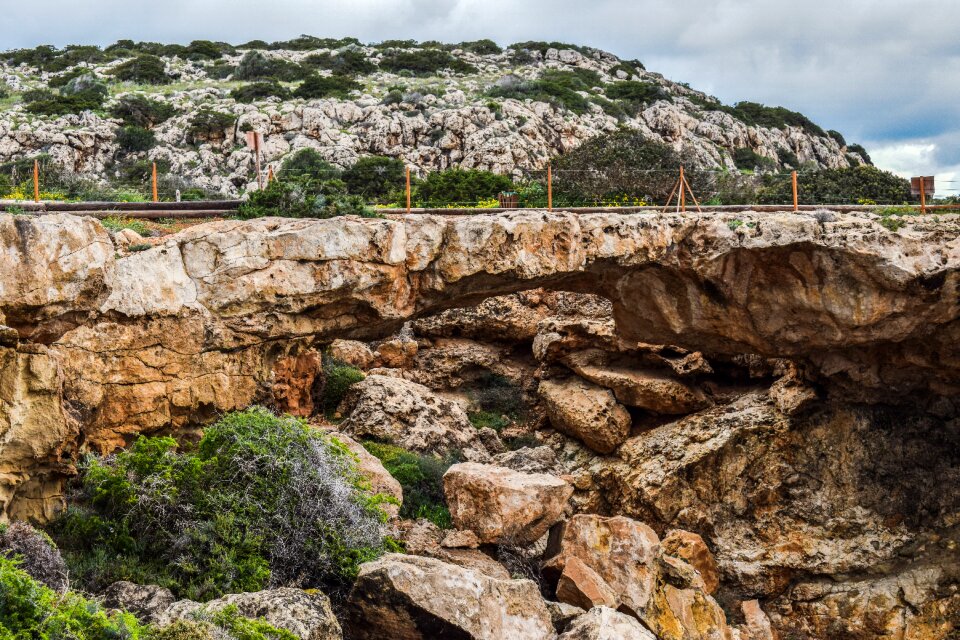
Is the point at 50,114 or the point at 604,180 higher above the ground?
the point at 50,114

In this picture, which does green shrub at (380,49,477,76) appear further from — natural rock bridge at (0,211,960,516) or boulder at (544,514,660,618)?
boulder at (544,514,660,618)

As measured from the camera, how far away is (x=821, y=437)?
573 inches

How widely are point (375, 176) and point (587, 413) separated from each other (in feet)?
57.3

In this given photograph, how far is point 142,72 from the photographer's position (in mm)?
50969

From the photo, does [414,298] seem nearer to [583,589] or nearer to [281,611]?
[583,589]

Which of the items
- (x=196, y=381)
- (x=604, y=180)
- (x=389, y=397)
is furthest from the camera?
(x=604, y=180)

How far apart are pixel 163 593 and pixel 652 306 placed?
9.58m

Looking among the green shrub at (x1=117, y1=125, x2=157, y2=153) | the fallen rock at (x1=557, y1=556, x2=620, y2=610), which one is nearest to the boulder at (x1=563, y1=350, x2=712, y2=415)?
A: the fallen rock at (x1=557, y1=556, x2=620, y2=610)

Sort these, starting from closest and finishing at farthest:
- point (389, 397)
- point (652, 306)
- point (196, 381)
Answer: point (196, 381), point (652, 306), point (389, 397)

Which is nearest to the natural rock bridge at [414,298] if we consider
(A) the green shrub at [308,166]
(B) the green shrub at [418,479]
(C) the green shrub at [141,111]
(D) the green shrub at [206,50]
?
(B) the green shrub at [418,479]

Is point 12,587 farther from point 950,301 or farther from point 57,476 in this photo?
point 950,301

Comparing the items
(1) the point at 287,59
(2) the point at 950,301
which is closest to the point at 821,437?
(2) the point at 950,301

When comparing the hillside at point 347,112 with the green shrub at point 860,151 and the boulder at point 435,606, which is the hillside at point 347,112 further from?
the boulder at point 435,606

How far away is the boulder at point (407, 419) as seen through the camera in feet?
50.1
